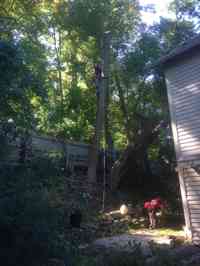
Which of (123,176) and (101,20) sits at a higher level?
(101,20)

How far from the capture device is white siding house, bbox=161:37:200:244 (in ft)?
26.0

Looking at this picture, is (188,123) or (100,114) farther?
(100,114)

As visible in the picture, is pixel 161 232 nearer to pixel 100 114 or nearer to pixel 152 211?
pixel 152 211

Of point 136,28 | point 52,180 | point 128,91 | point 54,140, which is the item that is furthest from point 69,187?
point 136,28

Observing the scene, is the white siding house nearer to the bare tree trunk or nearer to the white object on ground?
the white object on ground

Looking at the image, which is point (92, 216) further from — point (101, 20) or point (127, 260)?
point (101, 20)

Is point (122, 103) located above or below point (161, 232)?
above

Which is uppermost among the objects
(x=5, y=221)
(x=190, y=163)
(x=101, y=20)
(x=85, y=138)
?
(x=101, y=20)

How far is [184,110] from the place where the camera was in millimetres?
8445

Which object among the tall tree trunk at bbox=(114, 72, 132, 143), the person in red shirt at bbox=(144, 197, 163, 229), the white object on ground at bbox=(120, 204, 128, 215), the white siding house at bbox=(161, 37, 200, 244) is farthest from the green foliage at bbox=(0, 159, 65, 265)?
the tall tree trunk at bbox=(114, 72, 132, 143)

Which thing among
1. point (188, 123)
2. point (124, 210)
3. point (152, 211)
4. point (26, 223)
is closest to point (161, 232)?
point (152, 211)

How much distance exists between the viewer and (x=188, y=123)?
27.1 ft

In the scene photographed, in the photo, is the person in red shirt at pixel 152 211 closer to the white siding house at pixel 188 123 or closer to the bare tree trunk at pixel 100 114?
the white siding house at pixel 188 123

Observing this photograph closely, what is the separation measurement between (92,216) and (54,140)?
4040 mm
